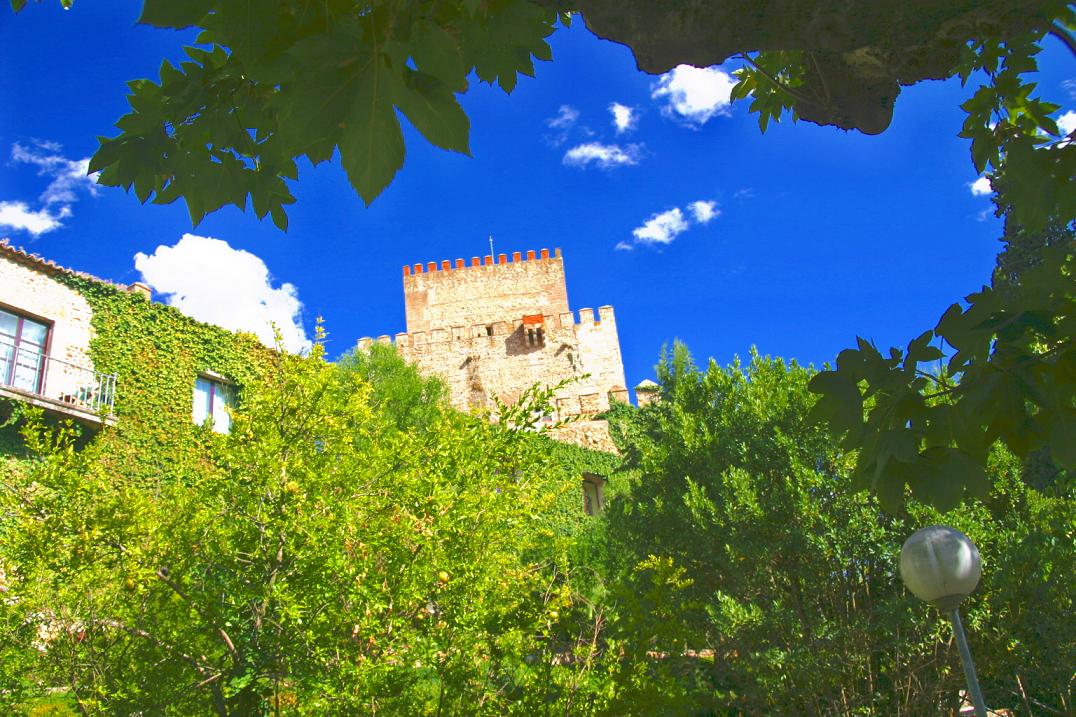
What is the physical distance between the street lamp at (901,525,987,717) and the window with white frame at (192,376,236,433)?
13.6 m

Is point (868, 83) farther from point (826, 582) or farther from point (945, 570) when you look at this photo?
point (826, 582)

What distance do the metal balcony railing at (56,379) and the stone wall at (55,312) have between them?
2cm

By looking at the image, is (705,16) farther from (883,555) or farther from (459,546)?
(883,555)

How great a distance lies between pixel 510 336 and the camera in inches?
1238

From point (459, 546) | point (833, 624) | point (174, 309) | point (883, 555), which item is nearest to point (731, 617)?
point (833, 624)

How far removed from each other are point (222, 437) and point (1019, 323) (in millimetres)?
5148

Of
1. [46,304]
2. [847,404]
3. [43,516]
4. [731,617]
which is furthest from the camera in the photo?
[46,304]

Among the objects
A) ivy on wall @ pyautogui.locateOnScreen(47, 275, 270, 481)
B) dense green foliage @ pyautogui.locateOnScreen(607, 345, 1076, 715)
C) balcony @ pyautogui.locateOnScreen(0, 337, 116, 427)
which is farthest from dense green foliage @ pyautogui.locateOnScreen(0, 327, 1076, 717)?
ivy on wall @ pyautogui.locateOnScreen(47, 275, 270, 481)

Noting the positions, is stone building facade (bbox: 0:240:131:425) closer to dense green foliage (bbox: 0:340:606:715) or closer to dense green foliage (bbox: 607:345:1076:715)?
dense green foliage (bbox: 0:340:606:715)

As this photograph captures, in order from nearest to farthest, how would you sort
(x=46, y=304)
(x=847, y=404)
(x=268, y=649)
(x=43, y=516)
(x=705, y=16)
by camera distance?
1. (x=705, y=16)
2. (x=847, y=404)
3. (x=268, y=649)
4. (x=43, y=516)
5. (x=46, y=304)

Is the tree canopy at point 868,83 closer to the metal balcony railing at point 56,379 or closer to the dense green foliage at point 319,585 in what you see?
the dense green foliage at point 319,585

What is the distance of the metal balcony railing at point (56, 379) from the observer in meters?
12.4

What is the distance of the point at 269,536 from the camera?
4707 millimetres

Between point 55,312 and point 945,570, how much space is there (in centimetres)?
1423
